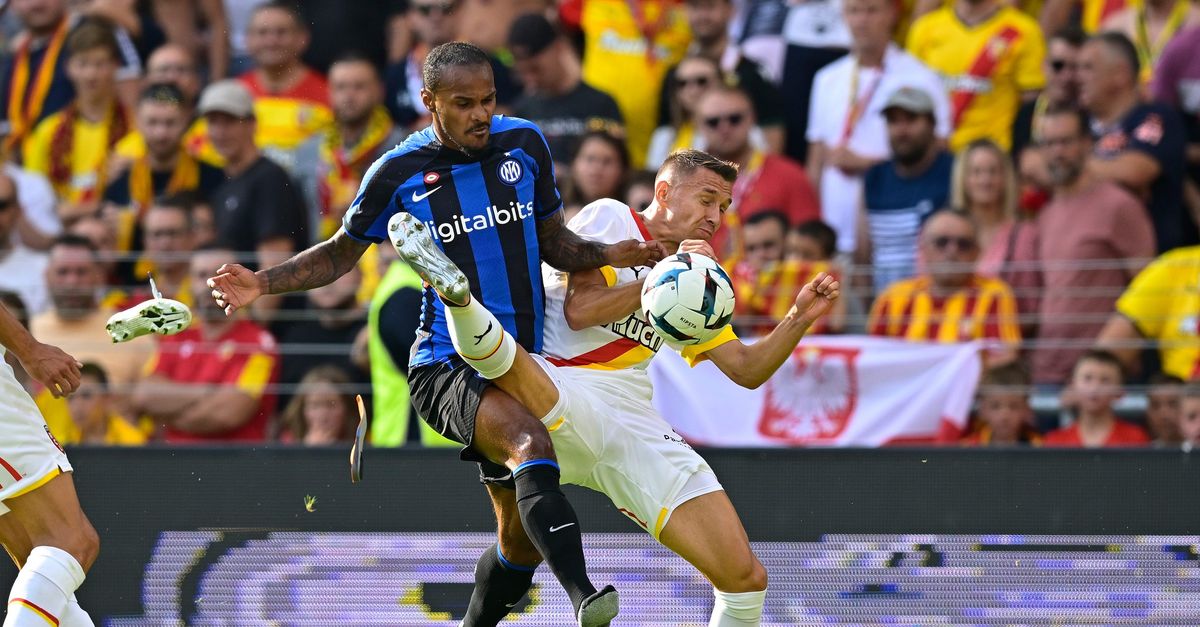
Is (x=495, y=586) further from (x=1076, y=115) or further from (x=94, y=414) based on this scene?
(x=1076, y=115)

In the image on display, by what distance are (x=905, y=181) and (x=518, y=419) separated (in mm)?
5165

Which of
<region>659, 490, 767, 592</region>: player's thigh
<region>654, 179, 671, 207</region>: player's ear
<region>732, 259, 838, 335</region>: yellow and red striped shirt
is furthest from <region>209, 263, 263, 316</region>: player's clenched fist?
<region>732, 259, 838, 335</region>: yellow and red striped shirt

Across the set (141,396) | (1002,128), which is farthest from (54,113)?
(1002,128)

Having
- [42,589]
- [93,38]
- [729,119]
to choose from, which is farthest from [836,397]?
[93,38]

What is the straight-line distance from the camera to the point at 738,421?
9273 millimetres

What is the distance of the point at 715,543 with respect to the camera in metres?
5.79

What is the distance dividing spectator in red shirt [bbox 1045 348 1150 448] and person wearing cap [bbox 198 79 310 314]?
4609 millimetres

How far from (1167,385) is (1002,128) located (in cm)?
242

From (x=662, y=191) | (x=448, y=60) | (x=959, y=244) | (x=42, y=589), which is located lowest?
(x=42, y=589)

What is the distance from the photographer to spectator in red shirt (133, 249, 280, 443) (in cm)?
962

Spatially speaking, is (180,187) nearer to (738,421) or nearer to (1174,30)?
(738,421)

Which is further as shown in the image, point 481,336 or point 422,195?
point 422,195

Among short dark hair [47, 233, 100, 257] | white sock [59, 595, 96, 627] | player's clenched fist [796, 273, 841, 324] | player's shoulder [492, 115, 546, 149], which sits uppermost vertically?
player's shoulder [492, 115, 546, 149]

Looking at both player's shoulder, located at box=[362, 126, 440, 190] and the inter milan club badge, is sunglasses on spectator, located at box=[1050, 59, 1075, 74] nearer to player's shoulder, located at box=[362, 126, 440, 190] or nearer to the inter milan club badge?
the inter milan club badge
